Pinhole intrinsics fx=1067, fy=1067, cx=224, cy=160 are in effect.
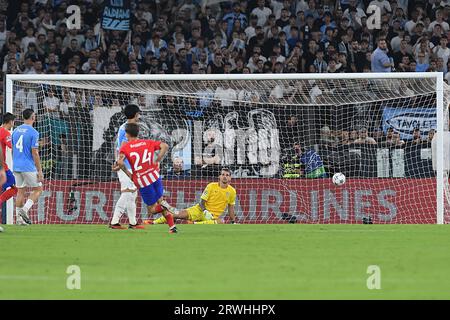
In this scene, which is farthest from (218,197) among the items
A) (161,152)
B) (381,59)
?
(381,59)

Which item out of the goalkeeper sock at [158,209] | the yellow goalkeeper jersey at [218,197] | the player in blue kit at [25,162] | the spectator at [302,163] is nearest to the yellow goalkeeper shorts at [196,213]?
the yellow goalkeeper jersey at [218,197]

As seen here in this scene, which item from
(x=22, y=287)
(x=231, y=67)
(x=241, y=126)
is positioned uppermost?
(x=231, y=67)

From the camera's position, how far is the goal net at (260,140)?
20.3 m

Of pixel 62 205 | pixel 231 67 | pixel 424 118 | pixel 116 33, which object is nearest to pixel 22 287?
pixel 62 205

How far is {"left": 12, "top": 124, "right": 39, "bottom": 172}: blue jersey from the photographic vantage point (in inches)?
719

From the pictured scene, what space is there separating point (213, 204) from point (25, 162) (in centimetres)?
361

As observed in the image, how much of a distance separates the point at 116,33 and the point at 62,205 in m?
6.58

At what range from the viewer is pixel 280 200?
812 inches

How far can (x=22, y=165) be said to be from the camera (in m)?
18.4

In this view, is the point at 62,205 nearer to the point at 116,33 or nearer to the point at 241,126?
the point at 241,126

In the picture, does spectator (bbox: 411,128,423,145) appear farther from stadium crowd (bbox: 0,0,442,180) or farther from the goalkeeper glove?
the goalkeeper glove

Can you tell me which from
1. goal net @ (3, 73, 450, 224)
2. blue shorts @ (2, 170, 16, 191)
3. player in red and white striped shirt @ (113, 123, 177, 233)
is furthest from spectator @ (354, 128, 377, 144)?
blue shorts @ (2, 170, 16, 191)

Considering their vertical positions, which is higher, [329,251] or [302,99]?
[302,99]

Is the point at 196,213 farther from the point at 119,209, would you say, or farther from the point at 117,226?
the point at 117,226
